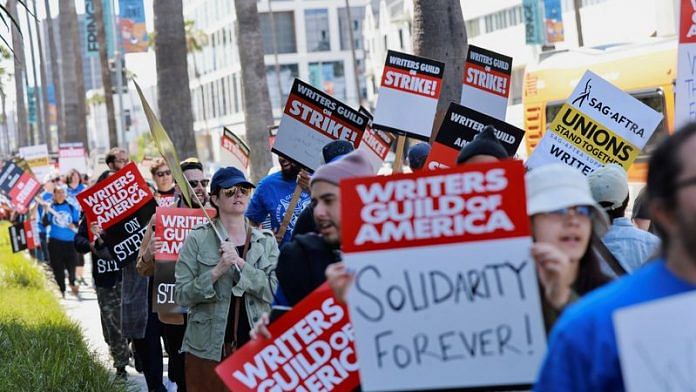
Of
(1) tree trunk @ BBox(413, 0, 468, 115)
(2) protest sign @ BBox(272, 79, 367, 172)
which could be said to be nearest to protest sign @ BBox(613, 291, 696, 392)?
(2) protest sign @ BBox(272, 79, 367, 172)

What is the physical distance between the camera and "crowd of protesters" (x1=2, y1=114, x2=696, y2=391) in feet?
9.97

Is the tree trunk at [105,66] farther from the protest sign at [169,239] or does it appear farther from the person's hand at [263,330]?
the person's hand at [263,330]

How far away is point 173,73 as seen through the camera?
18.9 meters

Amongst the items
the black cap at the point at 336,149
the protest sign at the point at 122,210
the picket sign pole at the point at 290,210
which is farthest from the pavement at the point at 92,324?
the black cap at the point at 336,149

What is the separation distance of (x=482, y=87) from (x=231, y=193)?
3703 millimetres

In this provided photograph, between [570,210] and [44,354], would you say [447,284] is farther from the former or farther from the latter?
[44,354]

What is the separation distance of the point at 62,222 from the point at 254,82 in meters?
3.47

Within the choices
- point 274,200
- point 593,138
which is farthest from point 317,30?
point 593,138

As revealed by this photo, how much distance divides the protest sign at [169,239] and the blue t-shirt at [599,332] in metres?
6.48

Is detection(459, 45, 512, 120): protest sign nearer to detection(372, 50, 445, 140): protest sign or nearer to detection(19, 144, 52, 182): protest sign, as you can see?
detection(372, 50, 445, 140): protest sign

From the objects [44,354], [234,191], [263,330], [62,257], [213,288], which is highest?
[234,191]

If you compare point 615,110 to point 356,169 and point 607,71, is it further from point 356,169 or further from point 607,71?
point 607,71

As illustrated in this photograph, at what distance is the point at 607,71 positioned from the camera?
23797 millimetres

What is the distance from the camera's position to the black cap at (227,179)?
7.99 m
